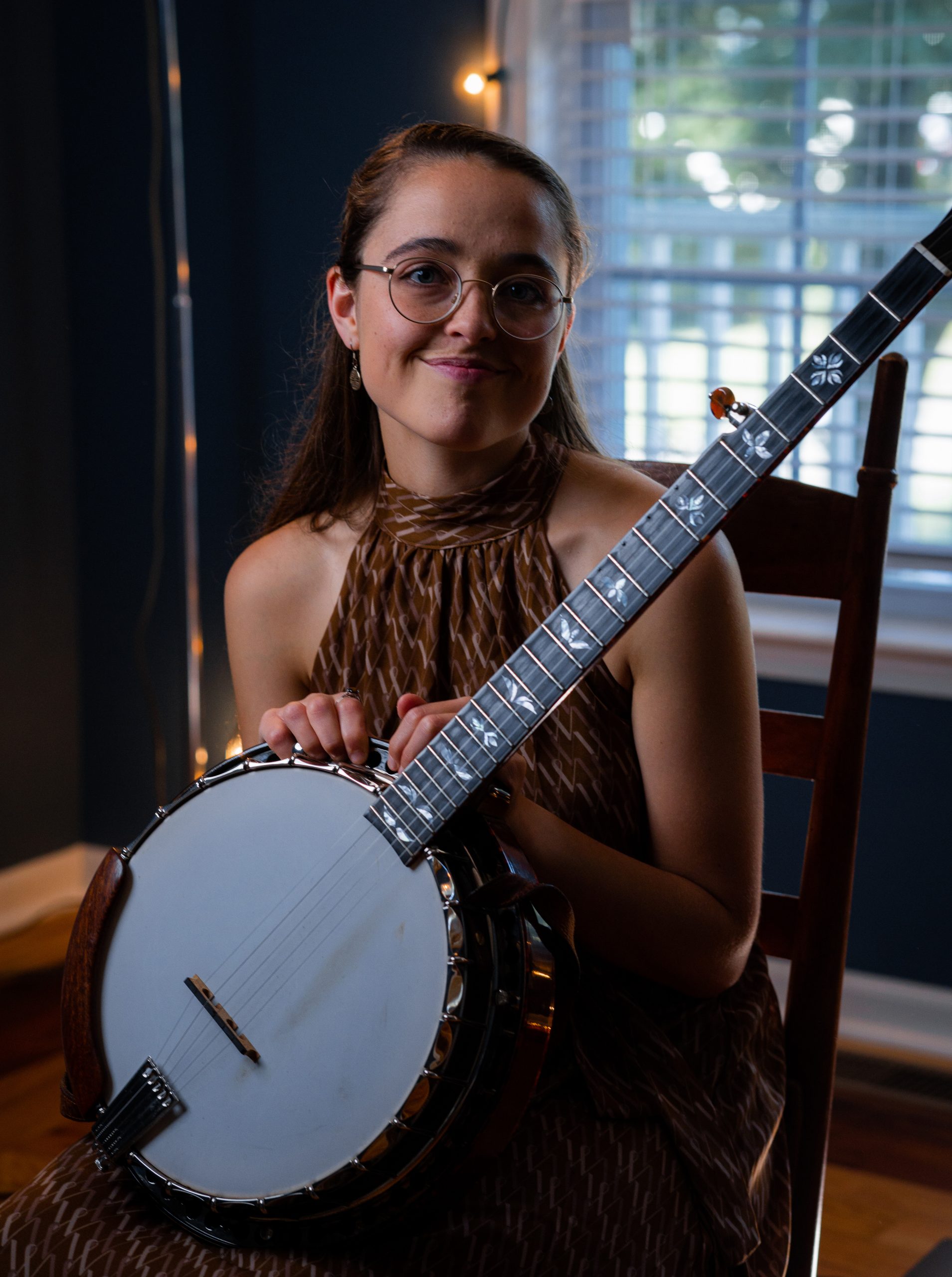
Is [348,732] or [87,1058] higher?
[348,732]

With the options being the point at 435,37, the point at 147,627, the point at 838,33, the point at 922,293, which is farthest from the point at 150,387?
the point at 922,293

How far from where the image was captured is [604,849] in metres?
0.99

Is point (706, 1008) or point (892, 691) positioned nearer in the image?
point (706, 1008)

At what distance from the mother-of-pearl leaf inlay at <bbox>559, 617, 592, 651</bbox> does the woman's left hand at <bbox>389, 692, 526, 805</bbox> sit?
3.5 inches

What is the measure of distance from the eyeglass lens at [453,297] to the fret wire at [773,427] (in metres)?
0.35

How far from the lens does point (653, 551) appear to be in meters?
0.77

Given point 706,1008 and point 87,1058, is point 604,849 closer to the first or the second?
point 706,1008

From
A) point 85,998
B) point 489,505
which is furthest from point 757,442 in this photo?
point 85,998

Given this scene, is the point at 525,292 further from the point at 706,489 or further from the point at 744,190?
the point at 744,190

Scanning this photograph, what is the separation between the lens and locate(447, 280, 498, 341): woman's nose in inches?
39.6

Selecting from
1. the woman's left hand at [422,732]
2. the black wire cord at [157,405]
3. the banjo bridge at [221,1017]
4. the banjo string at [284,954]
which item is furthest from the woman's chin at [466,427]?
the black wire cord at [157,405]

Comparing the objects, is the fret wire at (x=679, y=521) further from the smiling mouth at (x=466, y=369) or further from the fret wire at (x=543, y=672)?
the smiling mouth at (x=466, y=369)

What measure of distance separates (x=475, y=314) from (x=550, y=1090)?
60 centimetres

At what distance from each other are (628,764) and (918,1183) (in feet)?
4.11
